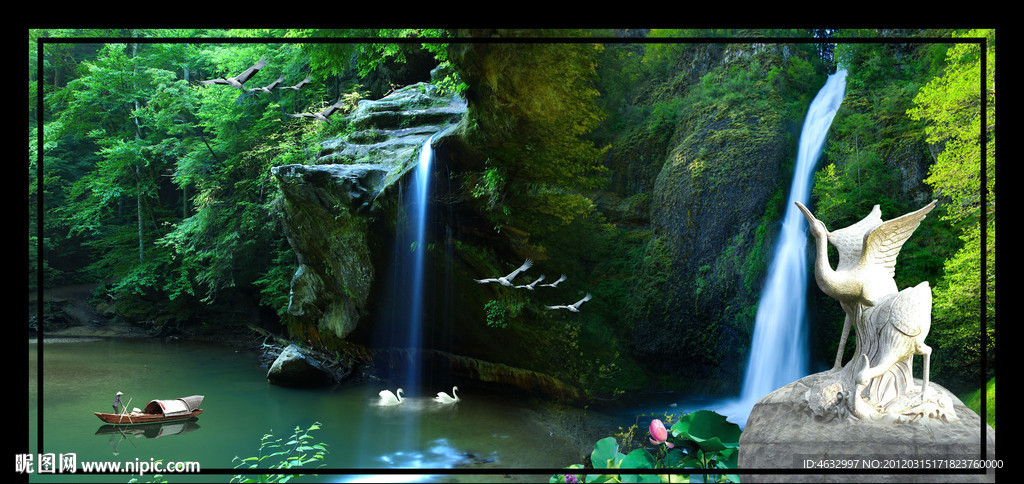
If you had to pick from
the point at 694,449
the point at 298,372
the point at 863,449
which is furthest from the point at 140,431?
the point at 863,449

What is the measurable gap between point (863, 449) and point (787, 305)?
332 cm

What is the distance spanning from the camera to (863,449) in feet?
9.57

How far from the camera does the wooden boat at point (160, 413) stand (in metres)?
6.05

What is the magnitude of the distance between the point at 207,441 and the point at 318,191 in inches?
122

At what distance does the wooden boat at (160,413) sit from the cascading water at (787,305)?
607cm

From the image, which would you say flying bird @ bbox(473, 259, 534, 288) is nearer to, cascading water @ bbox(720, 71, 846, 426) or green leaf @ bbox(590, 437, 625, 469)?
cascading water @ bbox(720, 71, 846, 426)

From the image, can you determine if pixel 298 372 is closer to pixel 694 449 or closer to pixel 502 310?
pixel 502 310

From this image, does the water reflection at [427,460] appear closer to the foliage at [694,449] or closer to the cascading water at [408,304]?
the cascading water at [408,304]

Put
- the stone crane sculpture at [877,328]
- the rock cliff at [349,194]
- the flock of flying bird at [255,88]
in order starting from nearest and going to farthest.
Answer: the stone crane sculpture at [877,328] < the flock of flying bird at [255,88] < the rock cliff at [349,194]

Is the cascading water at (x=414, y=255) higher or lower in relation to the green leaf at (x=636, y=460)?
higher

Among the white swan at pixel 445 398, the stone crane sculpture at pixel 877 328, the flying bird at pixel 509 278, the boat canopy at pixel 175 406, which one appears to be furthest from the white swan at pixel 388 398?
the stone crane sculpture at pixel 877 328

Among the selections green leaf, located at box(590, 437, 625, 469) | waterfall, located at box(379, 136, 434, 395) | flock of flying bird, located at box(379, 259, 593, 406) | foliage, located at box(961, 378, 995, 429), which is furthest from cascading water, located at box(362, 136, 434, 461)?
foliage, located at box(961, 378, 995, 429)
